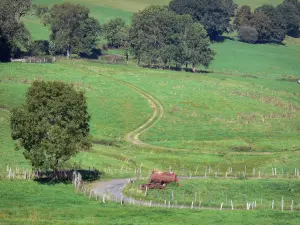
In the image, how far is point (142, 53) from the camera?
176125 millimetres

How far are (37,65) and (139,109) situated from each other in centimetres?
3178

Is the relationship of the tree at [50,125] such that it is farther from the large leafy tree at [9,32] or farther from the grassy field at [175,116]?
the large leafy tree at [9,32]

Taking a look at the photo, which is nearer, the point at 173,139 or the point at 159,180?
the point at 159,180

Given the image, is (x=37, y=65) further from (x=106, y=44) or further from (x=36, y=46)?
(x=106, y=44)

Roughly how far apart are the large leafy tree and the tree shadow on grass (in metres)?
79.5

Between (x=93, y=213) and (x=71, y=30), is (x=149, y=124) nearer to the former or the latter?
(x=71, y=30)

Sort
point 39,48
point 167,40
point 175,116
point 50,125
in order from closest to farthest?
point 50,125
point 175,116
point 39,48
point 167,40

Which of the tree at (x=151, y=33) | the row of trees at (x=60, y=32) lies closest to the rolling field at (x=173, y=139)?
the row of trees at (x=60, y=32)

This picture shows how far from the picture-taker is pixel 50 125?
72.5 metres

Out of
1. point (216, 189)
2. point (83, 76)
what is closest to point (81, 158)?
point (216, 189)

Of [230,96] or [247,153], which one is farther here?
[230,96]

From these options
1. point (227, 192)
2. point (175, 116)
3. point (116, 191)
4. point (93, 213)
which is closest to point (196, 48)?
point (175, 116)

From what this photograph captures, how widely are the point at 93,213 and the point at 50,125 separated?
18.7 meters

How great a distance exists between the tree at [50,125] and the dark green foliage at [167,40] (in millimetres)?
99318
